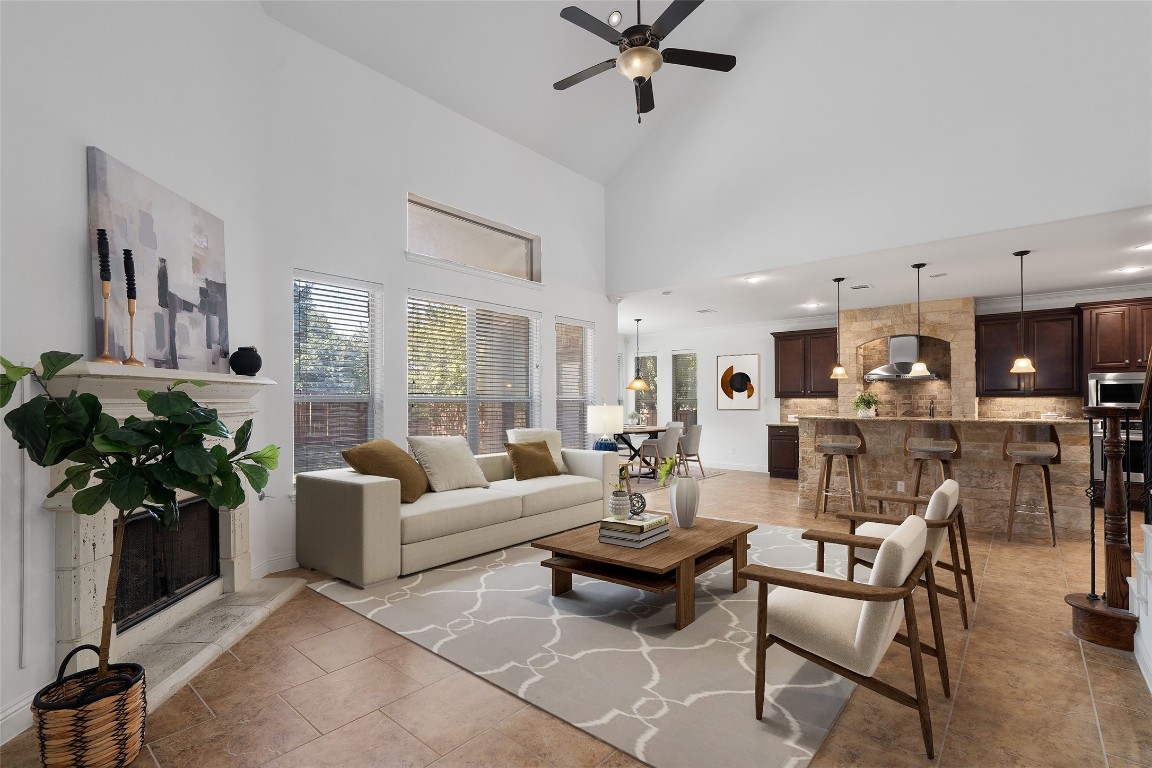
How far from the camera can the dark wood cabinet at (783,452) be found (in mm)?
8938

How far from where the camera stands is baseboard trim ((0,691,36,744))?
203 centimetres

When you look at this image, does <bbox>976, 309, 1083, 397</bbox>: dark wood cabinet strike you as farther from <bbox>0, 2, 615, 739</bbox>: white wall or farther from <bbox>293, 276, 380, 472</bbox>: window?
<bbox>293, 276, 380, 472</bbox>: window

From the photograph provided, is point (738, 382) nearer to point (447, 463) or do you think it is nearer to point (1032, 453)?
point (1032, 453)

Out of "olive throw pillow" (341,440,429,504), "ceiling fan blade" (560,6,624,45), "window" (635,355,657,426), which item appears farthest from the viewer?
"window" (635,355,657,426)

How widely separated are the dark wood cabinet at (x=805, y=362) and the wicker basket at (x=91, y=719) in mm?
8924

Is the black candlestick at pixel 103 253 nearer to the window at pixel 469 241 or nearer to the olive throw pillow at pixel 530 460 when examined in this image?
the window at pixel 469 241

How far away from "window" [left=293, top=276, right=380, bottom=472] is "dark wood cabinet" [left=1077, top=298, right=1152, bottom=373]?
8228 millimetres

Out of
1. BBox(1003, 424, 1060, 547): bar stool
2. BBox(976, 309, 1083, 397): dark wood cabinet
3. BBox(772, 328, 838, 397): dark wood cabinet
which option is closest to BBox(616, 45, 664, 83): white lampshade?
BBox(1003, 424, 1060, 547): bar stool

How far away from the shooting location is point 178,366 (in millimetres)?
3086

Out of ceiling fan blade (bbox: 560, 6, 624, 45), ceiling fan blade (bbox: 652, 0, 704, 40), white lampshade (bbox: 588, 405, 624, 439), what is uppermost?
ceiling fan blade (bbox: 560, 6, 624, 45)

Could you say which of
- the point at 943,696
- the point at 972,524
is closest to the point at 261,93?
the point at 943,696

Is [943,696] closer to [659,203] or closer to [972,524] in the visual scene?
[972,524]

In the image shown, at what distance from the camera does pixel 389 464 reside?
159 inches

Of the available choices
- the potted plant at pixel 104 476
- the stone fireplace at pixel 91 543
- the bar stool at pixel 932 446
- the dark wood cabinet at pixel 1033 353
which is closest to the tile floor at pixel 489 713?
the potted plant at pixel 104 476
